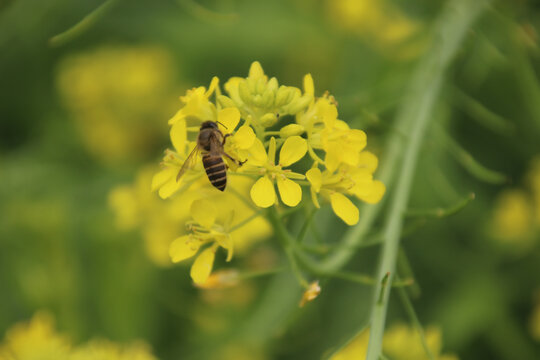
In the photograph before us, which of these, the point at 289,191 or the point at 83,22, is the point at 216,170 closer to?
the point at 289,191

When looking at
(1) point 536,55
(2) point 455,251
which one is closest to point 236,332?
(2) point 455,251

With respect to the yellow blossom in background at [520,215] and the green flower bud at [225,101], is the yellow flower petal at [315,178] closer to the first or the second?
the green flower bud at [225,101]

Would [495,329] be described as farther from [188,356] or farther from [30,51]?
[30,51]

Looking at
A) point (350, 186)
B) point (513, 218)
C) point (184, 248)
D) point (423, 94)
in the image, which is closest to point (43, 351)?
point (184, 248)

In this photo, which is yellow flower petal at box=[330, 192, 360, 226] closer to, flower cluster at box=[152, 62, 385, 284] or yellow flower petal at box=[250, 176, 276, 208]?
flower cluster at box=[152, 62, 385, 284]

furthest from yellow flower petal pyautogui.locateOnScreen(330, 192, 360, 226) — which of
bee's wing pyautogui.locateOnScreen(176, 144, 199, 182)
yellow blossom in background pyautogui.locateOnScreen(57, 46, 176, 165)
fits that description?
yellow blossom in background pyautogui.locateOnScreen(57, 46, 176, 165)

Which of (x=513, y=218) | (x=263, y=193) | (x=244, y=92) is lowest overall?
(x=513, y=218)
